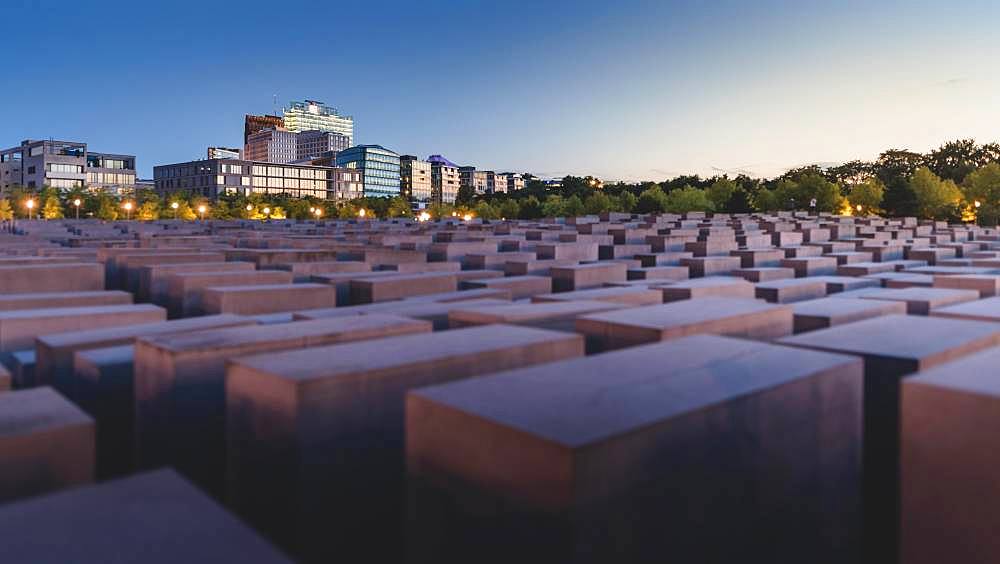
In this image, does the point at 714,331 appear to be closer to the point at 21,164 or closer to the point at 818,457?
the point at 818,457

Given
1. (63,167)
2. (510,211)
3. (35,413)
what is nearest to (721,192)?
(510,211)

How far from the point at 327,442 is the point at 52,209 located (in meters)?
79.7

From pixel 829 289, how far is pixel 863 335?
703 centimetres

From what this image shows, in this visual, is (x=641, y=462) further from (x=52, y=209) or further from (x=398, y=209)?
(x=398, y=209)

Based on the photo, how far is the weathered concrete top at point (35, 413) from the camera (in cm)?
433

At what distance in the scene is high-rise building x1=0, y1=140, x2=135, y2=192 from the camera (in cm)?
10244

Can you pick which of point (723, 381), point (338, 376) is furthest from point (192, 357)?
point (723, 381)

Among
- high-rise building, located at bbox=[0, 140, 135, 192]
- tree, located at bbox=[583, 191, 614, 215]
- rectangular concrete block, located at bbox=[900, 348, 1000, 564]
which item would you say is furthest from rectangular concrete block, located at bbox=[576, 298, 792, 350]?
high-rise building, located at bbox=[0, 140, 135, 192]

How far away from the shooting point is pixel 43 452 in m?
4.29

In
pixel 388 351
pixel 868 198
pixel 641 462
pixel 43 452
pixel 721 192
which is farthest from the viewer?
pixel 721 192

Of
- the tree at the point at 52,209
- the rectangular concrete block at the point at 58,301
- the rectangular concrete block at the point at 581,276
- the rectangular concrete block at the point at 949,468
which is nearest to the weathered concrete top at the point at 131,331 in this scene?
the rectangular concrete block at the point at 58,301

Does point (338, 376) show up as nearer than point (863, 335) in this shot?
Yes

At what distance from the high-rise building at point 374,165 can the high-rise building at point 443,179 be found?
80.3ft

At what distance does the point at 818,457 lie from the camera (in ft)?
15.3
